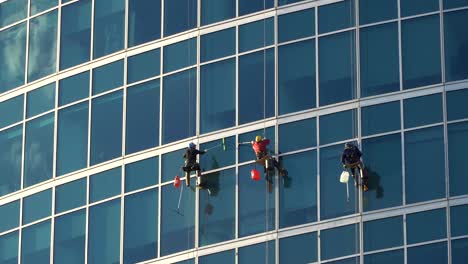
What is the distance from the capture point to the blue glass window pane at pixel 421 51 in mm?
66750

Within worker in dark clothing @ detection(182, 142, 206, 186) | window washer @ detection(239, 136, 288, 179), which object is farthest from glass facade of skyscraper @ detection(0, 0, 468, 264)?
worker in dark clothing @ detection(182, 142, 206, 186)

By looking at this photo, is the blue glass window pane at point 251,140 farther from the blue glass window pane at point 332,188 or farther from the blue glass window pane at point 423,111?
the blue glass window pane at point 423,111

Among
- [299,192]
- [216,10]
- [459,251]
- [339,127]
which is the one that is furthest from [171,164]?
[459,251]

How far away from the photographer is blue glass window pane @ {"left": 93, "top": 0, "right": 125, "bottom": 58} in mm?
71750

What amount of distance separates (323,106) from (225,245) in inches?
210

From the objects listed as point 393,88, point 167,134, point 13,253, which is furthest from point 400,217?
point 13,253

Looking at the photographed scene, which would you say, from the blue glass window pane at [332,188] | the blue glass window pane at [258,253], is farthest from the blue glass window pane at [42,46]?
the blue glass window pane at [332,188]

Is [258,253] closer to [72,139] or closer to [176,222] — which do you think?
[176,222]

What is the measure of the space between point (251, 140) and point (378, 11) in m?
5.71

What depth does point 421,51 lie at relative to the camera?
6706cm

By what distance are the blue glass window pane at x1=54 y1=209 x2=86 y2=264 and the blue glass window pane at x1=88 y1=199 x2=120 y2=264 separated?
0.33 m

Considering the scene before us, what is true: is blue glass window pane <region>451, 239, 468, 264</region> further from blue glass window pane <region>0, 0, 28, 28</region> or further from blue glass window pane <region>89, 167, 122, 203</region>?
blue glass window pane <region>0, 0, 28, 28</region>

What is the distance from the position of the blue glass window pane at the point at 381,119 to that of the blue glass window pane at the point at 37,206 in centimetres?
1140

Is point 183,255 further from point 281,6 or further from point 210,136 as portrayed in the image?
point 281,6
